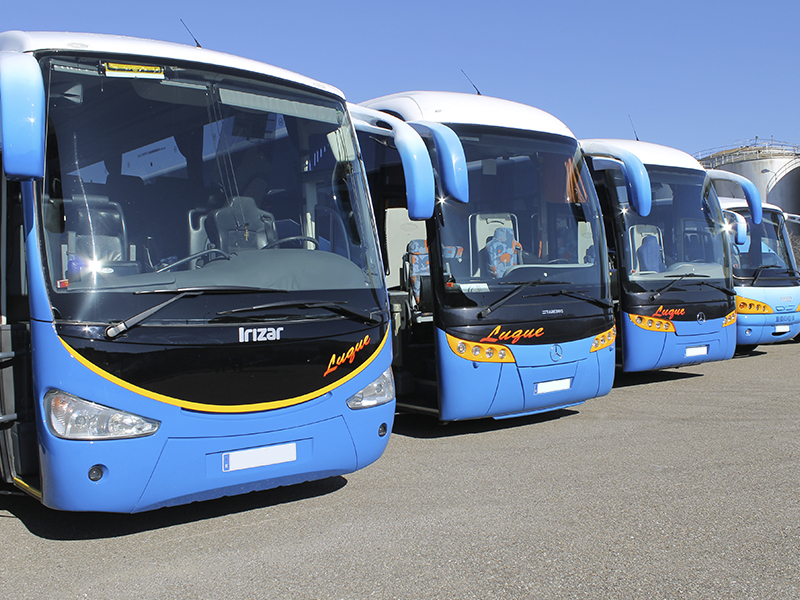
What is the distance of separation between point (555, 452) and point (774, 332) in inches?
291

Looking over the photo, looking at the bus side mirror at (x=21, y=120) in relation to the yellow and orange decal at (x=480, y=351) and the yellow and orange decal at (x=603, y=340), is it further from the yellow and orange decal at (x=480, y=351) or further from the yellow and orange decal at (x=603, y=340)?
the yellow and orange decal at (x=603, y=340)

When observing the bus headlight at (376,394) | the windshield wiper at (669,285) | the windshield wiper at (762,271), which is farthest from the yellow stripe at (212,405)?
the windshield wiper at (762,271)

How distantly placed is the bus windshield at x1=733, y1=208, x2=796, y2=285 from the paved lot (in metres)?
6.07

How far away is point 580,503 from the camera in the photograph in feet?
15.6

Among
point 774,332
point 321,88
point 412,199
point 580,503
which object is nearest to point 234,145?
point 321,88

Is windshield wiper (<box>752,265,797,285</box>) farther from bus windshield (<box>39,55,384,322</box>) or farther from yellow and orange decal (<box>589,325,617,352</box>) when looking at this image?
bus windshield (<box>39,55,384,322</box>)

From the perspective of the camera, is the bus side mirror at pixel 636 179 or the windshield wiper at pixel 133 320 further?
the bus side mirror at pixel 636 179

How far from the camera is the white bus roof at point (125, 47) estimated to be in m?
4.15

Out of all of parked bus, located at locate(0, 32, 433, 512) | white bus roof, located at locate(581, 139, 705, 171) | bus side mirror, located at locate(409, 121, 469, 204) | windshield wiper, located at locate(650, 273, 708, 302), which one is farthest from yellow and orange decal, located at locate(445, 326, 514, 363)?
white bus roof, located at locate(581, 139, 705, 171)

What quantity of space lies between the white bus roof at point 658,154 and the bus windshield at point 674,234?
0.29 feet

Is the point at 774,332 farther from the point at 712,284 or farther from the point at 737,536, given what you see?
the point at 737,536

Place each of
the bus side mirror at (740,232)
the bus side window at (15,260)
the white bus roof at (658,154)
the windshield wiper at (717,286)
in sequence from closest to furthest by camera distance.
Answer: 1. the bus side window at (15,260)
2. the windshield wiper at (717,286)
3. the white bus roof at (658,154)
4. the bus side mirror at (740,232)

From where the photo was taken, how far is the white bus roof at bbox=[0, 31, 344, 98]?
4.15m

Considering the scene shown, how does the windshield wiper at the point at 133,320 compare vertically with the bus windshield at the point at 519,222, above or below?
below
